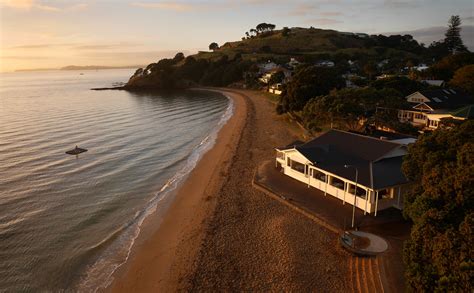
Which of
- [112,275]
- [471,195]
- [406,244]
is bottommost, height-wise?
[112,275]

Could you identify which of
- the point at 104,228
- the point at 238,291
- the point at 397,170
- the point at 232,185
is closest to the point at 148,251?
the point at 104,228

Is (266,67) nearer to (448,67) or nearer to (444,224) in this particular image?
(448,67)

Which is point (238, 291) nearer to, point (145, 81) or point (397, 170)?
point (397, 170)

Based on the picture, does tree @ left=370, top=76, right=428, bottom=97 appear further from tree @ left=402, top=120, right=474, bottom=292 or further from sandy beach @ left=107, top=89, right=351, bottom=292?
tree @ left=402, top=120, right=474, bottom=292

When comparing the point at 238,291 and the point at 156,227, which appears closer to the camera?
the point at 238,291

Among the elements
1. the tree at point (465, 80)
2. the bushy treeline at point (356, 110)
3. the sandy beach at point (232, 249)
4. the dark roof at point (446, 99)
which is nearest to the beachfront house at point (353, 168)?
the sandy beach at point (232, 249)

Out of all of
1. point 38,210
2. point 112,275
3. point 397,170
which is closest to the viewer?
point 112,275
